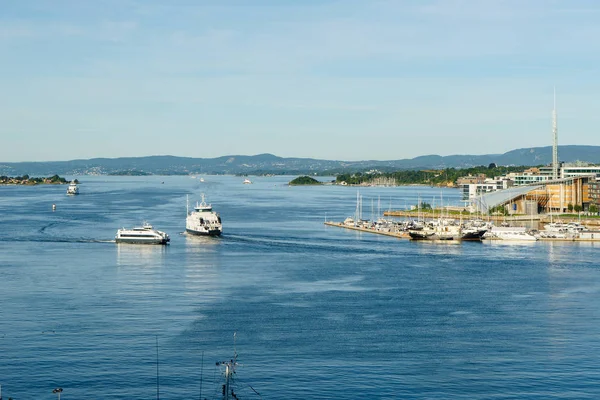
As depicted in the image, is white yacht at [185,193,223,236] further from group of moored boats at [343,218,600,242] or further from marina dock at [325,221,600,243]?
group of moored boats at [343,218,600,242]

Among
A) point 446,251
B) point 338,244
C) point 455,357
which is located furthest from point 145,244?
point 455,357

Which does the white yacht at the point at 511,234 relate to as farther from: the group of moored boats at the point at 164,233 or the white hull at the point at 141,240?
the white hull at the point at 141,240

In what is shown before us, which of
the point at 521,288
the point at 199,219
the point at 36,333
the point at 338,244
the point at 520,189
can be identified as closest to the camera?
the point at 36,333

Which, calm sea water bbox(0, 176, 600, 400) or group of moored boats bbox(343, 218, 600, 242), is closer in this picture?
calm sea water bbox(0, 176, 600, 400)

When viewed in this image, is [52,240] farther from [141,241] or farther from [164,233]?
[164,233]

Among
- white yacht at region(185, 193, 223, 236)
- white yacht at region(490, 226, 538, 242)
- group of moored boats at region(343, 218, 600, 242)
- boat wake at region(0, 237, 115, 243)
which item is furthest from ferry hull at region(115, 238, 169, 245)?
white yacht at region(490, 226, 538, 242)

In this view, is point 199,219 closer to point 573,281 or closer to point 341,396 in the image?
point 573,281

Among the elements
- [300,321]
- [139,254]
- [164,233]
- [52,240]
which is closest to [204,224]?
[164,233]
